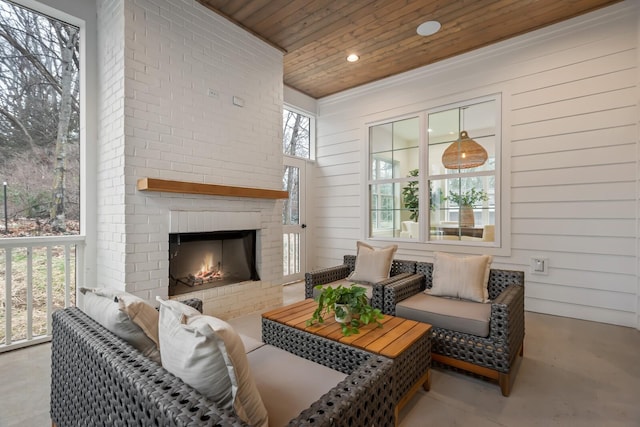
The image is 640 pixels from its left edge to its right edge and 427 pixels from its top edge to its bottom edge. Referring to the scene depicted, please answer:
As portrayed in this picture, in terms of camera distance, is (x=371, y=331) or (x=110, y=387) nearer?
(x=110, y=387)

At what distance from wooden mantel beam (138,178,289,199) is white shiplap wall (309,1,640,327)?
2717 millimetres

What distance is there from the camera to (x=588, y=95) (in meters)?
3.28

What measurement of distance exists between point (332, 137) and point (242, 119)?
2.14 metres

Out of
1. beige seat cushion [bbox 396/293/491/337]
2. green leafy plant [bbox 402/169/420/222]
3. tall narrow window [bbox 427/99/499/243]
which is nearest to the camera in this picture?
beige seat cushion [bbox 396/293/491/337]

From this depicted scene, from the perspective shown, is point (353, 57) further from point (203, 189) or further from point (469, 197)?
point (203, 189)

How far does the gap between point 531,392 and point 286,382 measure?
1.67m

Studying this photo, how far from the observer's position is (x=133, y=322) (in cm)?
126

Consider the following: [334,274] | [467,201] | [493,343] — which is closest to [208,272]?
[334,274]

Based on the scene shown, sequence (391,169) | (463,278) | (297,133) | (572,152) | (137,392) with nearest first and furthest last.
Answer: (137,392), (463,278), (572,152), (391,169), (297,133)

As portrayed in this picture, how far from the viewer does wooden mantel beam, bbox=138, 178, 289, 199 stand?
2611mm

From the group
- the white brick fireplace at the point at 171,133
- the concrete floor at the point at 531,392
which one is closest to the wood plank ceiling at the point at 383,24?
the white brick fireplace at the point at 171,133

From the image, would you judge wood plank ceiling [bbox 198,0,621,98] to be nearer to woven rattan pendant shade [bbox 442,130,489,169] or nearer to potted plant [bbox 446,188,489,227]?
woven rattan pendant shade [bbox 442,130,489,169]

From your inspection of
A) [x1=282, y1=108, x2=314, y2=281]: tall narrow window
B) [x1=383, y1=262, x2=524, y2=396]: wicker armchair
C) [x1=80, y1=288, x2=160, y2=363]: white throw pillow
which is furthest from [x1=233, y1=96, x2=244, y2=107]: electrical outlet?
[x1=80, y1=288, x2=160, y2=363]: white throw pillow

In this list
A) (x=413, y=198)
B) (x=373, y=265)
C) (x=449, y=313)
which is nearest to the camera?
(x=449, y=313)
